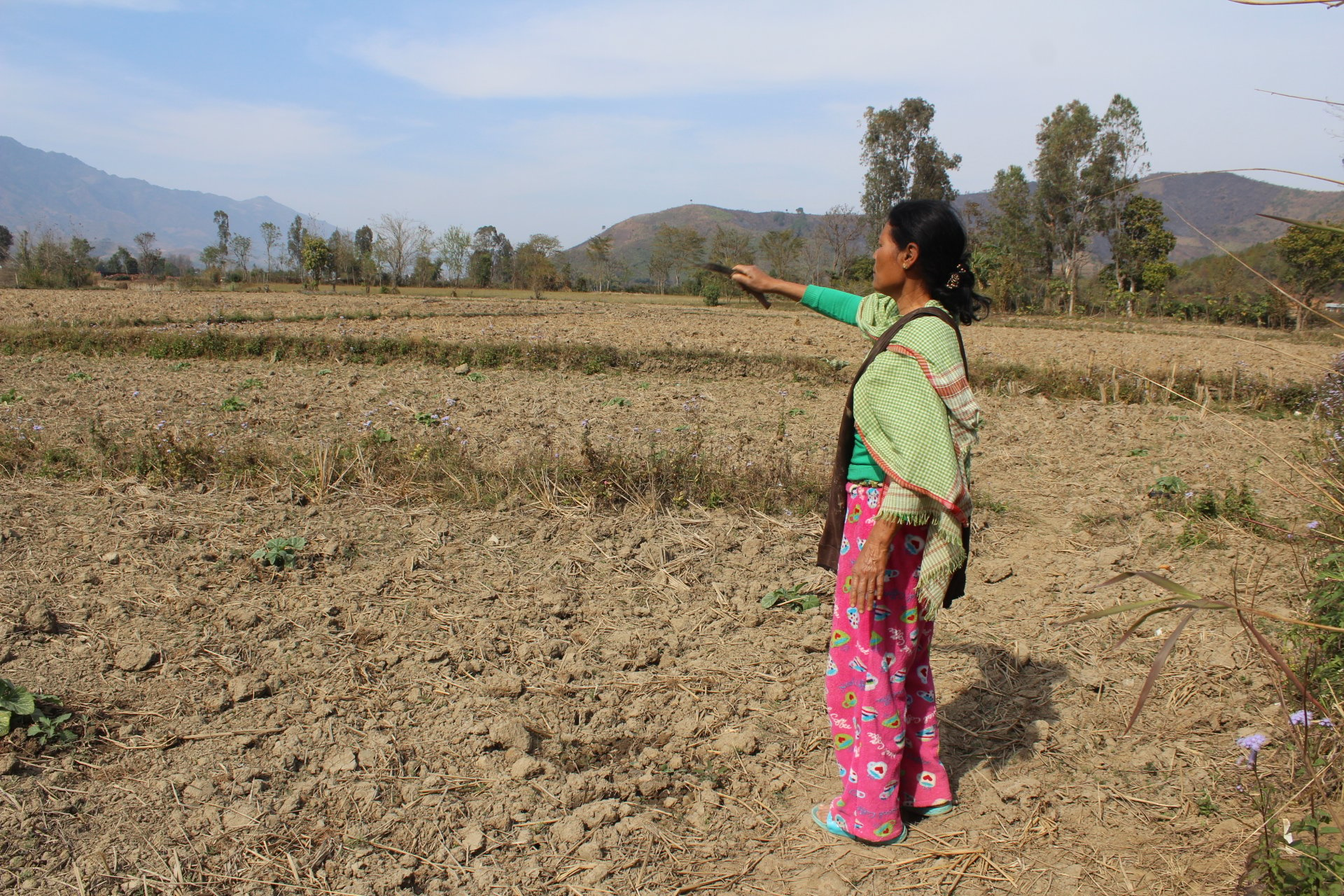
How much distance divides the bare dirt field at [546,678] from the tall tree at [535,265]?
134ft

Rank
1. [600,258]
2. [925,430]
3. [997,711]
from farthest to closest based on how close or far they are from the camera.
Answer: [600,258], [997,711], [925,430]

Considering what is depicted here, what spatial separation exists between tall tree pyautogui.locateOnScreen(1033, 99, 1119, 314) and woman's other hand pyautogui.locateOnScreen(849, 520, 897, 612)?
1473 inches

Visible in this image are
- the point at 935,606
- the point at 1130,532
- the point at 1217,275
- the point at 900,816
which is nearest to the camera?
the point at 935,606

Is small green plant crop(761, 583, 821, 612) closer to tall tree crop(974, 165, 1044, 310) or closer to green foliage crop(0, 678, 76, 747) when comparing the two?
green foliage crop(0, 678, 76, 747)

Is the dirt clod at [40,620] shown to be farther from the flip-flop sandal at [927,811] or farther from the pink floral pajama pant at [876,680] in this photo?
the flip-flop sandal at [927,811]

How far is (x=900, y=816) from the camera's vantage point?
247 cm

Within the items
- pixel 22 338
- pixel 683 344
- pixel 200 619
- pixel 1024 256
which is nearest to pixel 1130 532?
pixel 200 619

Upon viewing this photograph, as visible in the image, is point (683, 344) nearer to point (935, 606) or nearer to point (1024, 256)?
point (935, 606)

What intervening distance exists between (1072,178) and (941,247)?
1637 inches

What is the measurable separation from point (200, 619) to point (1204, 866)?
374 centimetres

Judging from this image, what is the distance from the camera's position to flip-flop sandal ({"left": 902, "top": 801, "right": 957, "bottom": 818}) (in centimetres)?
250

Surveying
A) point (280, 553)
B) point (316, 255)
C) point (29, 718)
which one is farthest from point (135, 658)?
point (316, 255)

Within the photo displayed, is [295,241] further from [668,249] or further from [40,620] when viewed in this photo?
[40,620]

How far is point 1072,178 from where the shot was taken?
37.6 meters
